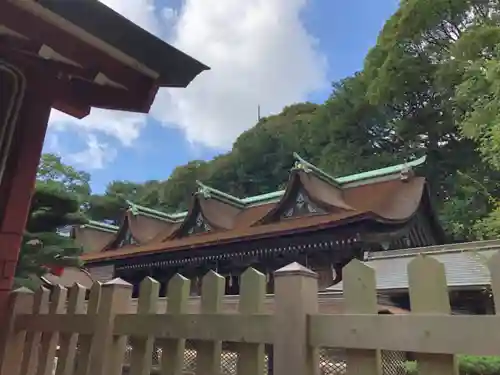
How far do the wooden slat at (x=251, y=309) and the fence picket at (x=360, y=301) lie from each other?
0.25 meters

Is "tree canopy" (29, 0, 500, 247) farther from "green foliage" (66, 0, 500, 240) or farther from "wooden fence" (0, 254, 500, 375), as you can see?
"wooden fence" (0, 254, 500, 375)

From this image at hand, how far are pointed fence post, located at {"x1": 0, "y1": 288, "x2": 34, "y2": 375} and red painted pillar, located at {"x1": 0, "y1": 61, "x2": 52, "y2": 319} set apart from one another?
0.16 feet

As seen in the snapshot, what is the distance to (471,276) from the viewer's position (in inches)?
271

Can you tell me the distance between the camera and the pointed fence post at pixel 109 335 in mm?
1512

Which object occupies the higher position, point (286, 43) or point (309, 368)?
point (286, 43)

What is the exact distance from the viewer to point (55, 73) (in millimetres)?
2203

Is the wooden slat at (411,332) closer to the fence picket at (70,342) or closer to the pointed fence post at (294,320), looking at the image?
the pointed fence post at (294,320)

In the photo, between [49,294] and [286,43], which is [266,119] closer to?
[286,43]

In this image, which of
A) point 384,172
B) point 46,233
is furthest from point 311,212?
point 46,233

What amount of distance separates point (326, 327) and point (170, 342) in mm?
596

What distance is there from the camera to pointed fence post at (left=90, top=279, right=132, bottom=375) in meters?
1.51

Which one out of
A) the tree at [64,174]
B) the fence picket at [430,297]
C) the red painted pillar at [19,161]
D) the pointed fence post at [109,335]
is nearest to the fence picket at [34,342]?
the red painted pillar at [19,161]

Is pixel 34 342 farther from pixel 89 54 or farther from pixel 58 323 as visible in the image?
pixel 89 54

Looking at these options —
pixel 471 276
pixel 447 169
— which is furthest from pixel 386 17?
pixel 471 276
